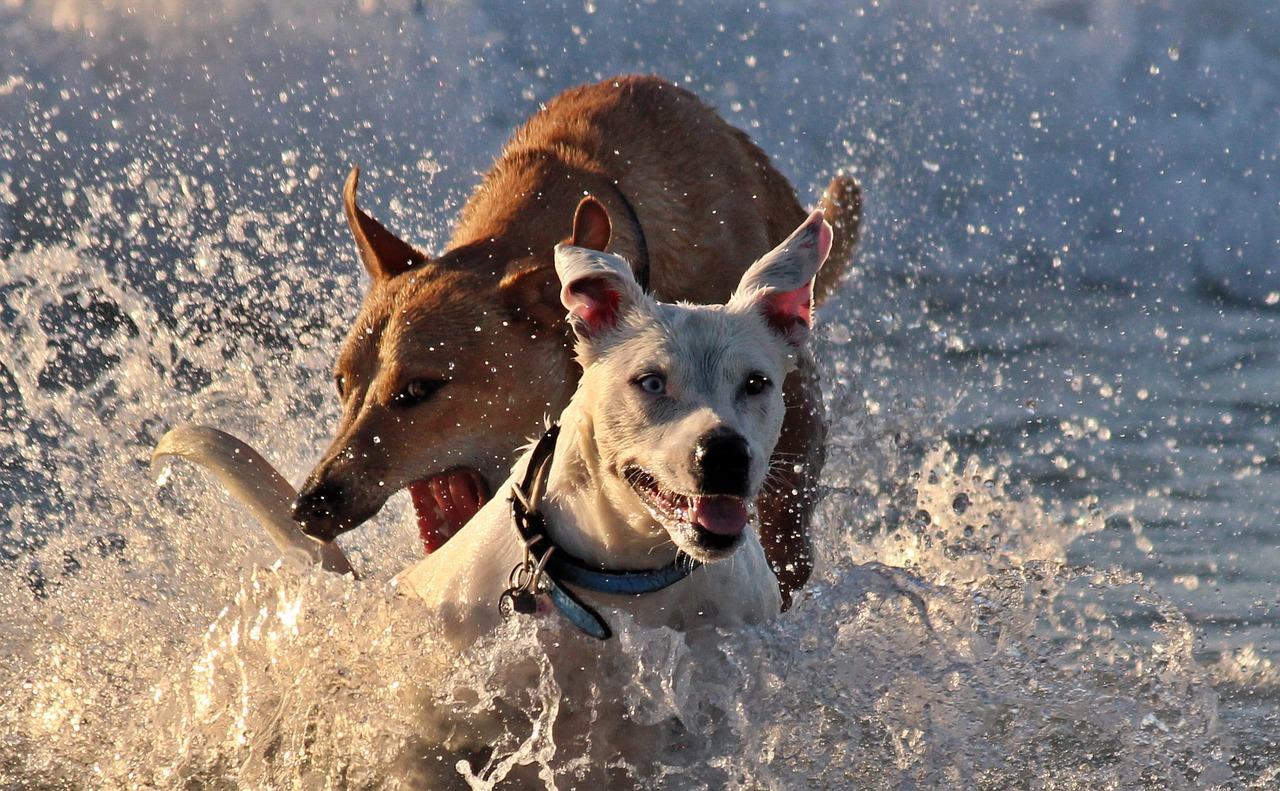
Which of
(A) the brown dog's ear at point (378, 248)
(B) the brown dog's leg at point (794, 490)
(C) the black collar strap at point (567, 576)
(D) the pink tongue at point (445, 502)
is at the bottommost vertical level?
(B) the brown dog's leg at point (794, 490)

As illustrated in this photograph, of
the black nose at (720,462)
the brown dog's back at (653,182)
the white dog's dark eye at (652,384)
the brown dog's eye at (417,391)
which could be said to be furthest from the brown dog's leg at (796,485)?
the black nose at (720,462)

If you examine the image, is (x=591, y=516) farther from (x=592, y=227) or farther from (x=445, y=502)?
(x=445, y=502)

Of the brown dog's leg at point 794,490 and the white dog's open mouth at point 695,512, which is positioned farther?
the brown dog's leg at point 794,490

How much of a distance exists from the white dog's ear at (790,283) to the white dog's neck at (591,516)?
544 millimetres

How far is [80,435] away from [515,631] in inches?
152

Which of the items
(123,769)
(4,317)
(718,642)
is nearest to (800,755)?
(718,642)

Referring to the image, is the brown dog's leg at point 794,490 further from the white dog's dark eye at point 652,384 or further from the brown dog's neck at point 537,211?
the white dog's dark eye at point 652,384

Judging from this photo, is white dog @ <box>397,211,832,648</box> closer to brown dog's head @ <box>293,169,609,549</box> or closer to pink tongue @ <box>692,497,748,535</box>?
pink tongue @ <box>692,497,748,535</box>

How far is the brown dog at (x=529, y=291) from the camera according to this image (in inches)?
165

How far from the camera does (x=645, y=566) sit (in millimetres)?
3311

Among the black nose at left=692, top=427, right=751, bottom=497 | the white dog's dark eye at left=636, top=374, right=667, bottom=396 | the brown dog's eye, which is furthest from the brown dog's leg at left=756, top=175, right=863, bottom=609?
the black nose at left=692, top=427, right=751, bottom=497

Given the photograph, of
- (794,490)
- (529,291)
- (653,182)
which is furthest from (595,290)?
(794,490)

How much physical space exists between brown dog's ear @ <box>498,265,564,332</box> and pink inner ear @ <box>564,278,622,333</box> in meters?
0.95

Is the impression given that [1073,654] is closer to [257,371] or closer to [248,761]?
[248,761]
